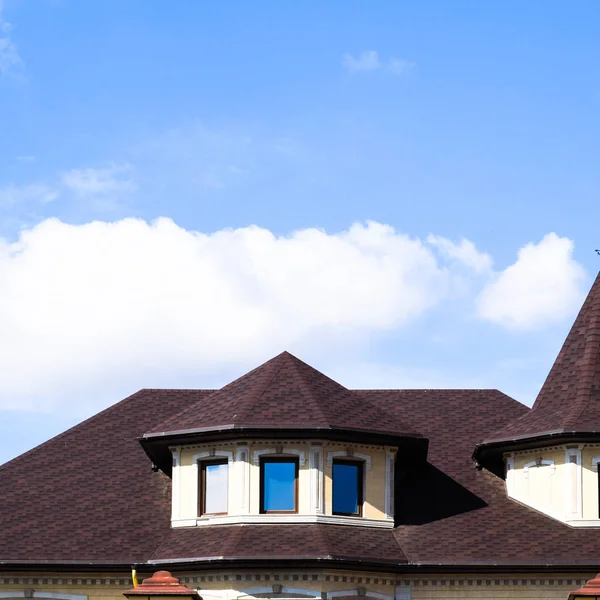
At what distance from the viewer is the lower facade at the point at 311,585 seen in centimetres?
3131

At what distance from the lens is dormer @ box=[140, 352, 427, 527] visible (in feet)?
108

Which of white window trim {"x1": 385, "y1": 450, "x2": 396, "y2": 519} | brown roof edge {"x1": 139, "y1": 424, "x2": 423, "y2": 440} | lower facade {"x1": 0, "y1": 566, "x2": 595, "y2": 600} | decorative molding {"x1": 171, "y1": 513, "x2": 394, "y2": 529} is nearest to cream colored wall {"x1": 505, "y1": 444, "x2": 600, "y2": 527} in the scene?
lower facade {"x1": 0, "y1": 566, "x2": 595, "y2": 600}

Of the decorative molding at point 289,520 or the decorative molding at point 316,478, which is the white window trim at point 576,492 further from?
the decorative molding at point 316,478

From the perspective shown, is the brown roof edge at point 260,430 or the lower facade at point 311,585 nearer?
the lower facade at point 311,585

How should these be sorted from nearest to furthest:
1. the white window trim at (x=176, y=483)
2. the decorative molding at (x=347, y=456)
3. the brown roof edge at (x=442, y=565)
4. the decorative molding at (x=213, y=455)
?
the brown roof edge at (x=442, y=565), the decorative molding at (x=347, y=456), the decorative molding at (x=213, y=455), the white window trim at (x=176, y=483)

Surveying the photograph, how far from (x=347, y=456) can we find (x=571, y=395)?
20.6 feet

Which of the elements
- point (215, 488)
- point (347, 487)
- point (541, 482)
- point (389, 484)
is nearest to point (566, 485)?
point (541, 482)

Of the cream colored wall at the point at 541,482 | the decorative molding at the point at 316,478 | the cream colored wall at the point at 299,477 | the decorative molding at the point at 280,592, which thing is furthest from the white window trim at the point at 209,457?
the cream colored wall at the point at 541,482

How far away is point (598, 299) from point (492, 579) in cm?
920

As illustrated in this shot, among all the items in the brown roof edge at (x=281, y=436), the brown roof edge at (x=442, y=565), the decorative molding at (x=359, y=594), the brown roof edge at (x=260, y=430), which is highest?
the brown roof edge at (x=260, y=430)

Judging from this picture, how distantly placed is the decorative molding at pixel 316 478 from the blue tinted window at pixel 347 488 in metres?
0.50

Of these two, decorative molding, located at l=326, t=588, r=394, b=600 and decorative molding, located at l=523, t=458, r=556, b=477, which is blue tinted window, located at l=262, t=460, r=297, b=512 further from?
decorative molding, located at l=523, t=458, r=556, b=477

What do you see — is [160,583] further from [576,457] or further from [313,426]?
[576,457]

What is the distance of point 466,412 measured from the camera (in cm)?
3941
